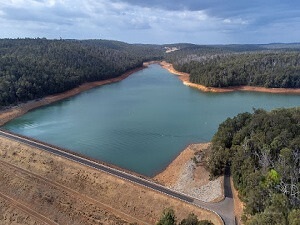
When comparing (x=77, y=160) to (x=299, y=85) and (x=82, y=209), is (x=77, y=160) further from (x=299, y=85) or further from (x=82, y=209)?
(x=299, y=85)

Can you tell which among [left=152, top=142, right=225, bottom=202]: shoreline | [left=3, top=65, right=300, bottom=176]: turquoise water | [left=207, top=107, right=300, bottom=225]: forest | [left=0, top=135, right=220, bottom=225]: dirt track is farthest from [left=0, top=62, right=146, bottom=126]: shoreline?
[left=207, top=107, right=300, bottom=225]: forest

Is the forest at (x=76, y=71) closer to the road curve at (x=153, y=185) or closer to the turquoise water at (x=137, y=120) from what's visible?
the turquoise water at (x=137, y=120)

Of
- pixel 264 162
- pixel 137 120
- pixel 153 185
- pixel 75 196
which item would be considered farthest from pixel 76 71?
pixel 264 162

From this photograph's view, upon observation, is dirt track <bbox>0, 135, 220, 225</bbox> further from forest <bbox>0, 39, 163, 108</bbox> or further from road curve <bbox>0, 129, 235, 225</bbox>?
forest <bbox>0, 39, 163, 108</bbox>

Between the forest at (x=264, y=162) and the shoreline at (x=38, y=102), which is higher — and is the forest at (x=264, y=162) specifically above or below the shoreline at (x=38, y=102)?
above

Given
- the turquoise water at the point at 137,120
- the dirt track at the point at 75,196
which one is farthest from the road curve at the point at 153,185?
the turquoise water at the point at 137,120

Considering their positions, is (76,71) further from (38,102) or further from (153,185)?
(153,185)
